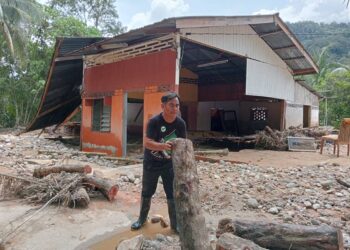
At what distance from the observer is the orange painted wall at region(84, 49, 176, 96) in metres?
9.14

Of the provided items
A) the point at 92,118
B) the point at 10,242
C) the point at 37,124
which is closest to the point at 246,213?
the point at 10,242

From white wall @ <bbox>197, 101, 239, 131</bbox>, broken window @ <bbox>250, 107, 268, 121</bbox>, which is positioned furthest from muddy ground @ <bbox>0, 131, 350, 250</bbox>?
white wall @ <bbox>197, 101, 239, 131</bbox>

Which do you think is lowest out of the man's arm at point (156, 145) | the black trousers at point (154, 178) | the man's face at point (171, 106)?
the black trousers at point (154, 178)

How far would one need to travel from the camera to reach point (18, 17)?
1759 centimetres

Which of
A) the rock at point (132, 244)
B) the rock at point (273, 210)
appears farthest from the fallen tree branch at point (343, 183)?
the rock at point (132, 244)

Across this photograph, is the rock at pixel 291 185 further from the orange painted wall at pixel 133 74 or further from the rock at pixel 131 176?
the orange painted wall at pixel 133 74

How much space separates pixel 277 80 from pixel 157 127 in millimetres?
10480

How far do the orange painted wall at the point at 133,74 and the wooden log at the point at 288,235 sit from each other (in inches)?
233

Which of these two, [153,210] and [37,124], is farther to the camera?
[37,124]

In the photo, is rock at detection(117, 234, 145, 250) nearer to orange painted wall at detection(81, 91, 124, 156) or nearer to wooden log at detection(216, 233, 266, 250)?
wooden log at detection(216, 233, 266, 250)

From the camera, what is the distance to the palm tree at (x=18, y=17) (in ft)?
57.3

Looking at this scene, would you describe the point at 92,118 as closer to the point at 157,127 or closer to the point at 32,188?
the point at 32,188

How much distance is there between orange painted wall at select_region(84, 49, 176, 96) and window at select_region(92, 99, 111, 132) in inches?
17.7

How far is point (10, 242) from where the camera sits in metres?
3.65
